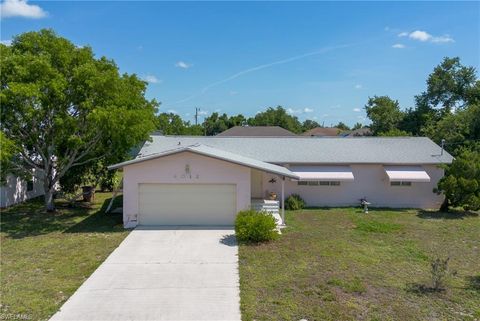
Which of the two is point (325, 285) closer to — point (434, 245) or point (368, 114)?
point (434, 245)

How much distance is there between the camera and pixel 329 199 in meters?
23.4

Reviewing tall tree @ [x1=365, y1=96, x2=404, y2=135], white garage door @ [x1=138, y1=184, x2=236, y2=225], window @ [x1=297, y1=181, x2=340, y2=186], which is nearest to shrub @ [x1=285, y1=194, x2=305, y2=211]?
window @ [x1=297, y1=181, x2=340, y2=186]

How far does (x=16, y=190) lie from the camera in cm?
2397

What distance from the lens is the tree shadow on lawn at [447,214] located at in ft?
66.3

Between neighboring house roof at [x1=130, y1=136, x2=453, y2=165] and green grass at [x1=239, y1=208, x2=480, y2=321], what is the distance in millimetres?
5077

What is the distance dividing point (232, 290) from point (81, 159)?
49.0ft

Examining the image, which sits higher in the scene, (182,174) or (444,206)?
(182,174)

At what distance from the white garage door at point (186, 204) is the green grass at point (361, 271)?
124 inches

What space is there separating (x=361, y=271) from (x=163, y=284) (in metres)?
5.75

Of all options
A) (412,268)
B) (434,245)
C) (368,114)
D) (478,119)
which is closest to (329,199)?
(434,245)

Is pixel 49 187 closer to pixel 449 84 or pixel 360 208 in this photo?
pixel 360 208

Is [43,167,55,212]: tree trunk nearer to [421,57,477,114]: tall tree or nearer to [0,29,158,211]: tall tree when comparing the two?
[0,29,158,211]: tall tree

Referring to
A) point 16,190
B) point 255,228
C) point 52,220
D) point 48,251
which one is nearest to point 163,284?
→ point 255,228

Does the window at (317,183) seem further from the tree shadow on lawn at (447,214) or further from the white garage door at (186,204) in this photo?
the white garage door at (186,204)
